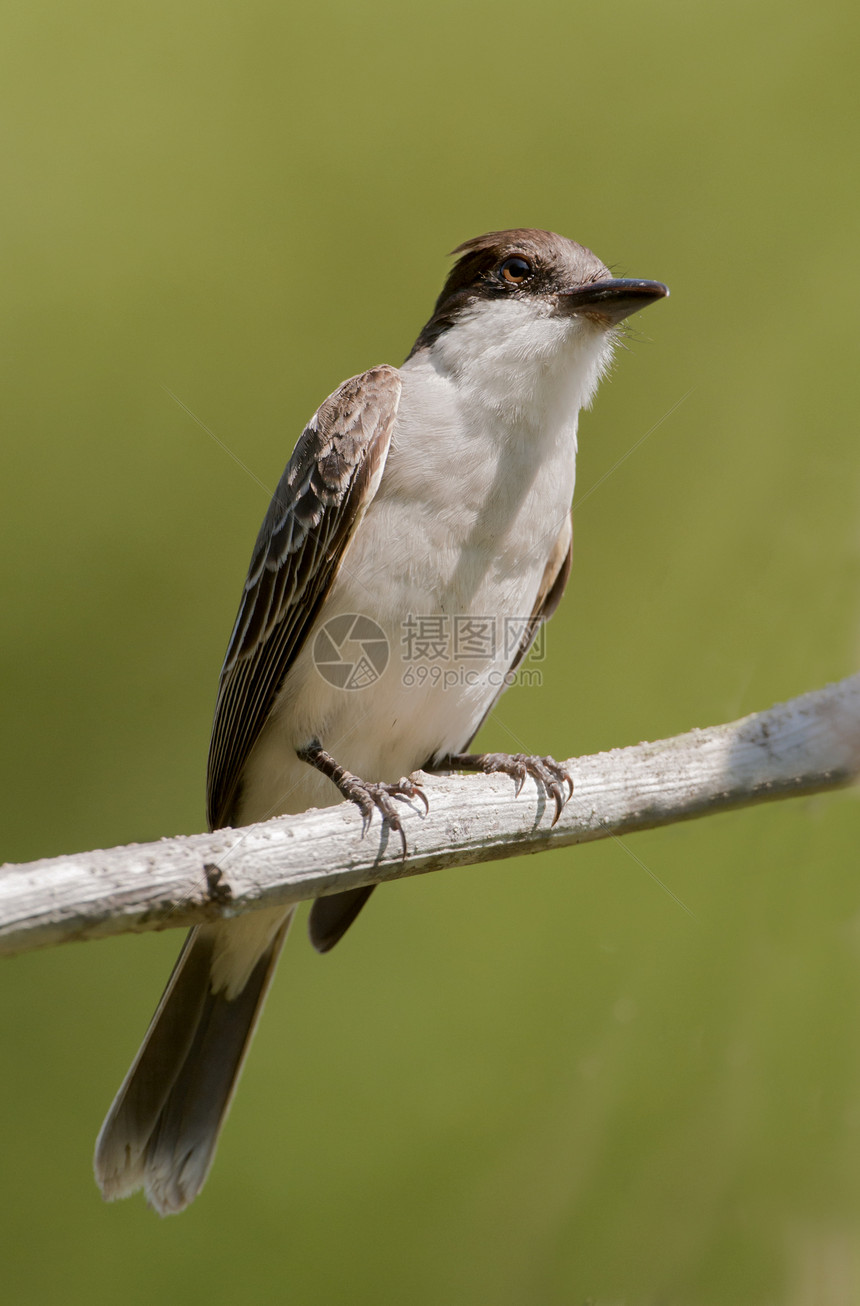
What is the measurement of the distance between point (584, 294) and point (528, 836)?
5.19 ft

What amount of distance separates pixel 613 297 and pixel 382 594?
1.06 metres

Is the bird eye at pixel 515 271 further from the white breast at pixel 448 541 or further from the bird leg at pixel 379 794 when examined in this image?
the bird leg at pixel 379 794

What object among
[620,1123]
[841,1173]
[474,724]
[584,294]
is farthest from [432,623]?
[841,1173]

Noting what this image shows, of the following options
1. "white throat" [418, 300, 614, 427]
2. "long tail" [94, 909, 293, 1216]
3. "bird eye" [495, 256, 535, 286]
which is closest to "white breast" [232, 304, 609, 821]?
"white throat" [418, 300, 614, 427]

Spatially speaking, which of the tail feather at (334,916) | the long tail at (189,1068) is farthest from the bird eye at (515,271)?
the long tail at (189,1068)

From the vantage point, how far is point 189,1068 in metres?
3.13

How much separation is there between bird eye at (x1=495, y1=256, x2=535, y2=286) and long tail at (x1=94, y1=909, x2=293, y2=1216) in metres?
2.04

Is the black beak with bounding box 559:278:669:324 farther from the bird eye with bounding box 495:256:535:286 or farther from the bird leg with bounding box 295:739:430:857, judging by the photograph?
the bird leg with bounding box 295:739:430:857

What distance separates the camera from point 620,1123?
2969 mm

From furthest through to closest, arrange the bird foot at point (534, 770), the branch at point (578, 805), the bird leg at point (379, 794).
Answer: the bird foot at point (534, 770), the bird leg at point (379, 794), the branch at point (578, 805)

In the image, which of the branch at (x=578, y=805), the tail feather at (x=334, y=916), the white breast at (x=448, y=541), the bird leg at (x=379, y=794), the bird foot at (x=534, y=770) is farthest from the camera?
the tail feather at (x=334, y=916)

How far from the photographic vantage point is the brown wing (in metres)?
2.82

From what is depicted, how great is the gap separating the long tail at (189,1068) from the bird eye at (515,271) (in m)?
2.04

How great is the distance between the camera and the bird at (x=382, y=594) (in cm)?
280
